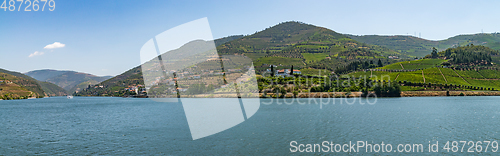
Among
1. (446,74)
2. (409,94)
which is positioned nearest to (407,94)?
(409,94)

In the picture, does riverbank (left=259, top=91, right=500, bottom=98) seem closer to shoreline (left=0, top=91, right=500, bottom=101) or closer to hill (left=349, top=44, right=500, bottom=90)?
shoreline (left=0, top=91, right=500, bottom=101)

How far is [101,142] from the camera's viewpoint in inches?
938

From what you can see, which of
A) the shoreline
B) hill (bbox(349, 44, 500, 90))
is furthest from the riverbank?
hill (bbox(349, 44, 500, 90))

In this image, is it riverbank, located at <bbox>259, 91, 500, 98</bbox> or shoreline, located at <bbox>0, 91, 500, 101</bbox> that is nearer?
shoreline, located at <bbox>0, 91, 500, 101</bbox>

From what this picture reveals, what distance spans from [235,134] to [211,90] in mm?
86216

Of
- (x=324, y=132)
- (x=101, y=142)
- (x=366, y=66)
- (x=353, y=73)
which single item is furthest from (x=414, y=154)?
(x=366, y=66)

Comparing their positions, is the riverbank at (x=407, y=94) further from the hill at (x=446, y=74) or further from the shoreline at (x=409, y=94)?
the hill at (x=446, y=74)

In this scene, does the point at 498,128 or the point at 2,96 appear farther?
the point at 2,96

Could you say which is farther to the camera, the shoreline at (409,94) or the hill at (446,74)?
the hill at (446,74)

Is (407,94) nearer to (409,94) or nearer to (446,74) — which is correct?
(409,94)

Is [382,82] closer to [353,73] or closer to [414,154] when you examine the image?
[353,73]

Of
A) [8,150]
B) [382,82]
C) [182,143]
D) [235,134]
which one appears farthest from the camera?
[382,82]

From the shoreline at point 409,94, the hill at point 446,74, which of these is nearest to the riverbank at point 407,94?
the shoreline at point 409,94

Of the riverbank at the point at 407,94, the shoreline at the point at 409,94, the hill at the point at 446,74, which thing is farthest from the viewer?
the hill at the point at 446,74
